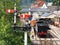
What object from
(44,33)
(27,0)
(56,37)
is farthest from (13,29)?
(27,0)

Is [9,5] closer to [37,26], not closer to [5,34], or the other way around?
[37,26]

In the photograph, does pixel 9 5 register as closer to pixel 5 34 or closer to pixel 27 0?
pixel 5 34

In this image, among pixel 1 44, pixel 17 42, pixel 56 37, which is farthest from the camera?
pixel 56 37

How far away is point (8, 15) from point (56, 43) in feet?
14.8

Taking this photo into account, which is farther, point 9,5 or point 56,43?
point 9,5

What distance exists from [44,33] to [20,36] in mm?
6473

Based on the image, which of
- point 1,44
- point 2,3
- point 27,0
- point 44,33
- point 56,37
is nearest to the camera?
point 1,44

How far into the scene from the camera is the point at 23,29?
43.1 feet

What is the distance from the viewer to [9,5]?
19.6 m

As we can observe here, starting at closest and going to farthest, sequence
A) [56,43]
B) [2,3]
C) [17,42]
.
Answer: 1. [17,42]
2. [56,43]
3. [2,3]

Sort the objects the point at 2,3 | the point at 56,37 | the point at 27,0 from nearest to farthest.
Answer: the point at 56,37 → the point at 2,3 → the point at 27,0

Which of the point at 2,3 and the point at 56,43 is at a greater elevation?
the point at 2,3

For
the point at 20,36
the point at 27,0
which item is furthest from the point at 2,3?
the point at 27,0

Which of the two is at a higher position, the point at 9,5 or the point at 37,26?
the point at 9,5
